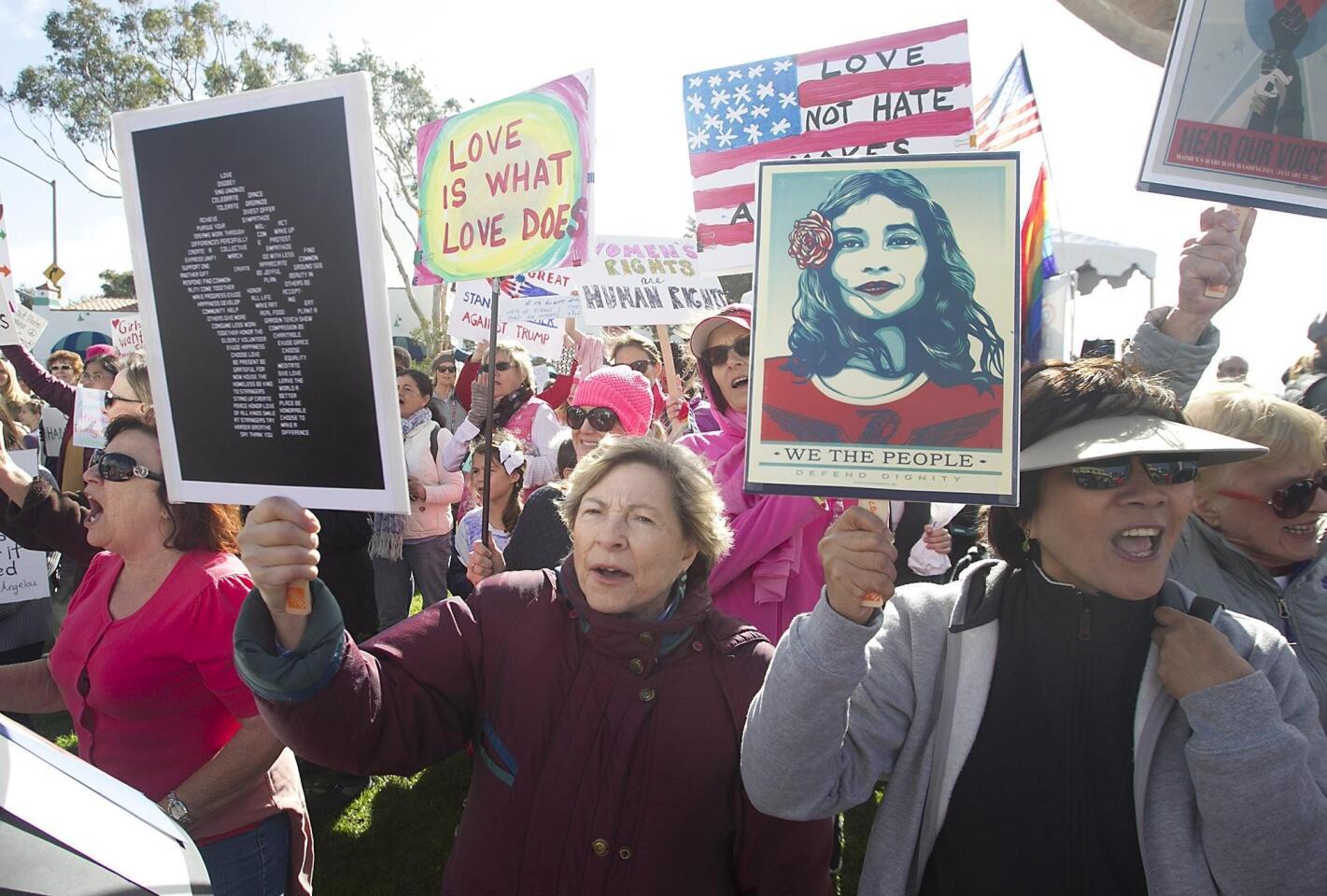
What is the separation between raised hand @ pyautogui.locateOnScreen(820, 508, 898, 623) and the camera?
132cm

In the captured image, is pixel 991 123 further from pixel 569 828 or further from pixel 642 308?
pixel 642 308

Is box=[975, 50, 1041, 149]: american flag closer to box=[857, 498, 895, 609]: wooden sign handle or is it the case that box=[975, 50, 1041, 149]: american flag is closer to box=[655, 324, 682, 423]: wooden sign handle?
box=[857, 498, 895, 609]: wooden sign handle

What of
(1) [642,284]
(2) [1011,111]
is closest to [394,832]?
(2) [1011,111]

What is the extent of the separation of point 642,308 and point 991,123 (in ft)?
13.1

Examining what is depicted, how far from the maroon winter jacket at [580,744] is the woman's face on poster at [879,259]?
823 mm

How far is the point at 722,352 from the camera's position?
287cm

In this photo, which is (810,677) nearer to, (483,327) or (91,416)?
(91,416)

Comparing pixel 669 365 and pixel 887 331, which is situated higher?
pixel 887 331

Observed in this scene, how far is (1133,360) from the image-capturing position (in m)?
2.18

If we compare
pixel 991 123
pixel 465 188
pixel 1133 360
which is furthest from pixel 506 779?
pixel 991 123

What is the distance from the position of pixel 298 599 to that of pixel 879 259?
1203mm

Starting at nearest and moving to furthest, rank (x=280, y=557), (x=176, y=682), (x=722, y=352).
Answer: (x=280, y=557) → (x=176, y=682) → (x=722, y=352)

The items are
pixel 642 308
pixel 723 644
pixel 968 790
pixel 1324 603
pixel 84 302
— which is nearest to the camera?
pixel 968 790

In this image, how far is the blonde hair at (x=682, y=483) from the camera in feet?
6.75
